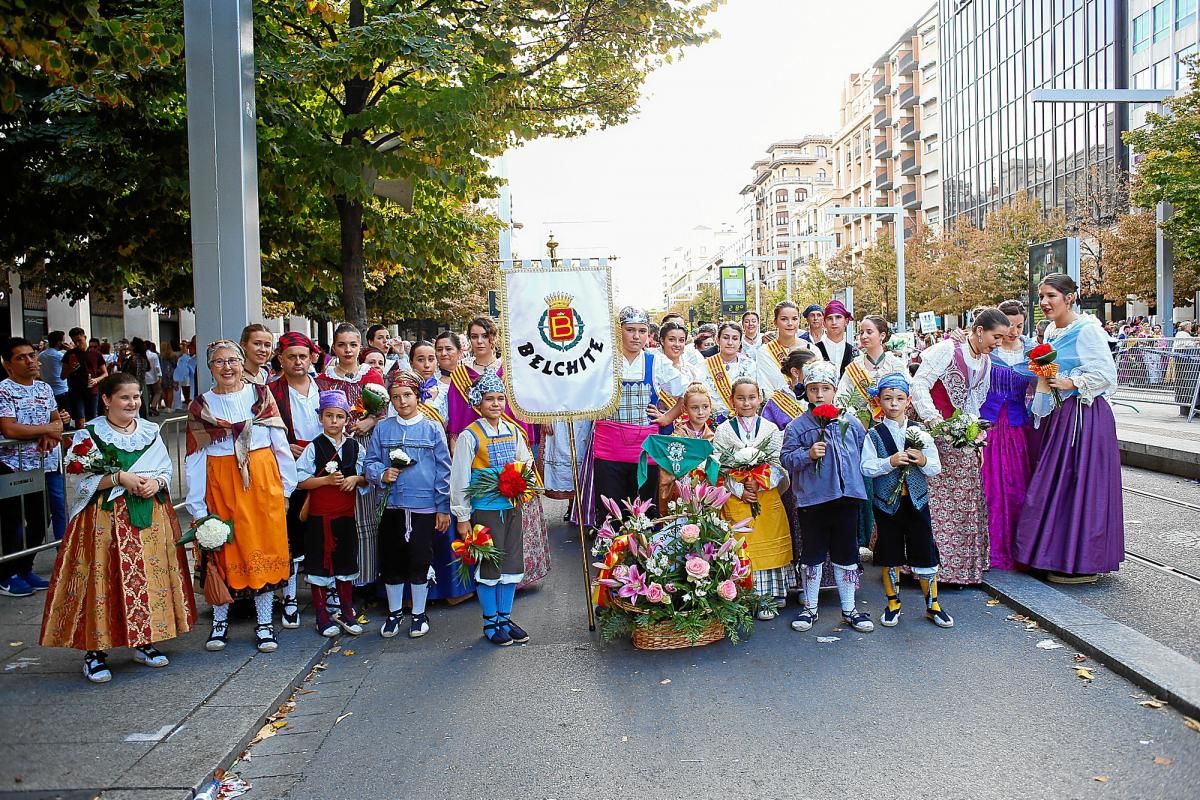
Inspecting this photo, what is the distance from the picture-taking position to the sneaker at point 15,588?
748 cm

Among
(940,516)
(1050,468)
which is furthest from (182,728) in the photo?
(1050,468)

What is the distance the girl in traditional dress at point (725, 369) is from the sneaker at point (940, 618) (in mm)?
2017

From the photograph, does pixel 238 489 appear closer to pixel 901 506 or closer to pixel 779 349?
pixel 901 506

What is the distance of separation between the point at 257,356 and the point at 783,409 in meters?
3.86

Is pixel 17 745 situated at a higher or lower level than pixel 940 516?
lower

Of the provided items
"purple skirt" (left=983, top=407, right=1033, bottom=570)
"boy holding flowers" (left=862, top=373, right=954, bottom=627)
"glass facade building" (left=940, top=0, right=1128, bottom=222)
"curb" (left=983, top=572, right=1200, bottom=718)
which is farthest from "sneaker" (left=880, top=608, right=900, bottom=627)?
"glass facade building" (left=940, top=0, right=1128, bottom=222)

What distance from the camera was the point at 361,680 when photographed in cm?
556

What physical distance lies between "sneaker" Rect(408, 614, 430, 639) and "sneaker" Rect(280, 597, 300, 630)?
2.51ft

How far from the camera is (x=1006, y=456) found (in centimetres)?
737

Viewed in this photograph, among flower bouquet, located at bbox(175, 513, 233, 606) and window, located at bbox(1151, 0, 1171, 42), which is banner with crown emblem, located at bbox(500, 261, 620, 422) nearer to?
flower bouquet, located at bbox(175, 513, 233, 606)

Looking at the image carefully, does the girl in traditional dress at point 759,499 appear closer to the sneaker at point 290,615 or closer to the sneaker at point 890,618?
the sneaker at point 890,618

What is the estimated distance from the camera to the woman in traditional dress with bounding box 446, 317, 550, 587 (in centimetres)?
720

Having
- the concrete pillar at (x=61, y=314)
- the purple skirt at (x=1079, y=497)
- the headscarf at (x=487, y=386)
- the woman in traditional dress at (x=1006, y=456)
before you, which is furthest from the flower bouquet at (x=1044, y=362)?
the concrete pillar at (x=61, y=314)

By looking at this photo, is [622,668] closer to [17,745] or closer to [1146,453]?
[17,745]
